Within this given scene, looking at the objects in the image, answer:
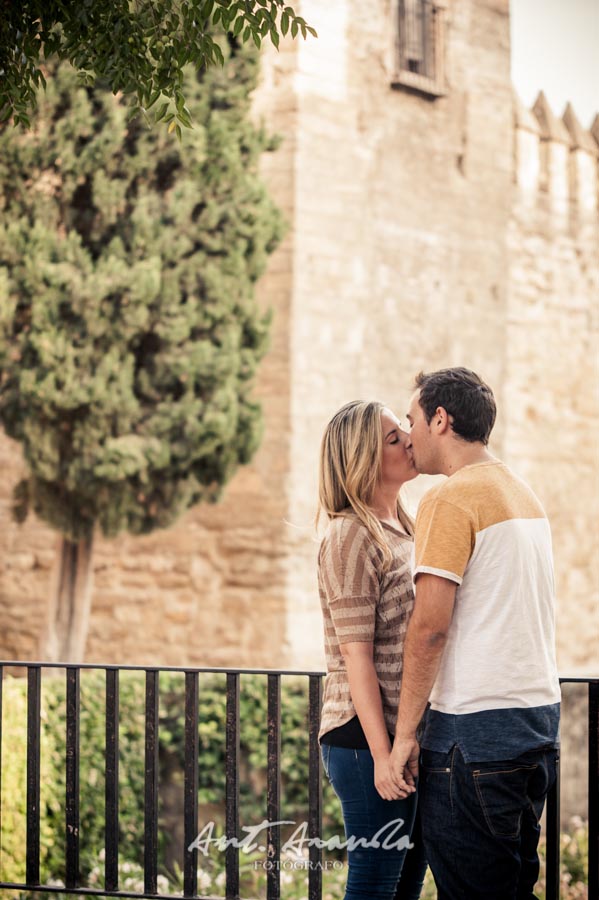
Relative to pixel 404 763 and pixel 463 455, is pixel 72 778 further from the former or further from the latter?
pixel 463 455

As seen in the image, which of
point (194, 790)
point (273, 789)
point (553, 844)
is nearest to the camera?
point (553, 844)

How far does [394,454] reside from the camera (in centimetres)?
270

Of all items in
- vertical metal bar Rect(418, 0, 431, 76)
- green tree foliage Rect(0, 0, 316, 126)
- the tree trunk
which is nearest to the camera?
green tree foliage Rect(0, 0, 316, 126)

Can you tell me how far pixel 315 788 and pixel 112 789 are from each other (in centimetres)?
56

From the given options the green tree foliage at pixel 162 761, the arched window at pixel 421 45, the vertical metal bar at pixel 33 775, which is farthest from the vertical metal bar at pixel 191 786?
the arched window at pixel 421 45

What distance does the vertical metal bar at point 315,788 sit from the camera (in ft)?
10.0

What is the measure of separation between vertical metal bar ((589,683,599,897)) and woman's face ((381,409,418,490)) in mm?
738

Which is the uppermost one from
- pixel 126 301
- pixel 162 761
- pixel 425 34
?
pixel 425 34

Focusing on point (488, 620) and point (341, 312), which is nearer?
point (488, 620)

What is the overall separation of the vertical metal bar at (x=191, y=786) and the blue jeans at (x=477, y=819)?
87 centimetres

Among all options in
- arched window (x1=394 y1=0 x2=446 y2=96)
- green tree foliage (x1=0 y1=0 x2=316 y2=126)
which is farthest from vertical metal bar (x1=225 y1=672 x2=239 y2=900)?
arched window (x1=394 y1=0 x2=446 y2=96)

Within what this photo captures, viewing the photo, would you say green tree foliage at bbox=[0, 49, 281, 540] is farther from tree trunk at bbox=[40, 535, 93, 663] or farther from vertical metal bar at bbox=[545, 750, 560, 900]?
vertical metal bar at bbox=[545, 750, 560, 900]

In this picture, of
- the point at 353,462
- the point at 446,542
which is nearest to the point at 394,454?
the point at 353,462

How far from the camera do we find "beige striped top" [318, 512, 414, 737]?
8.36 ft
